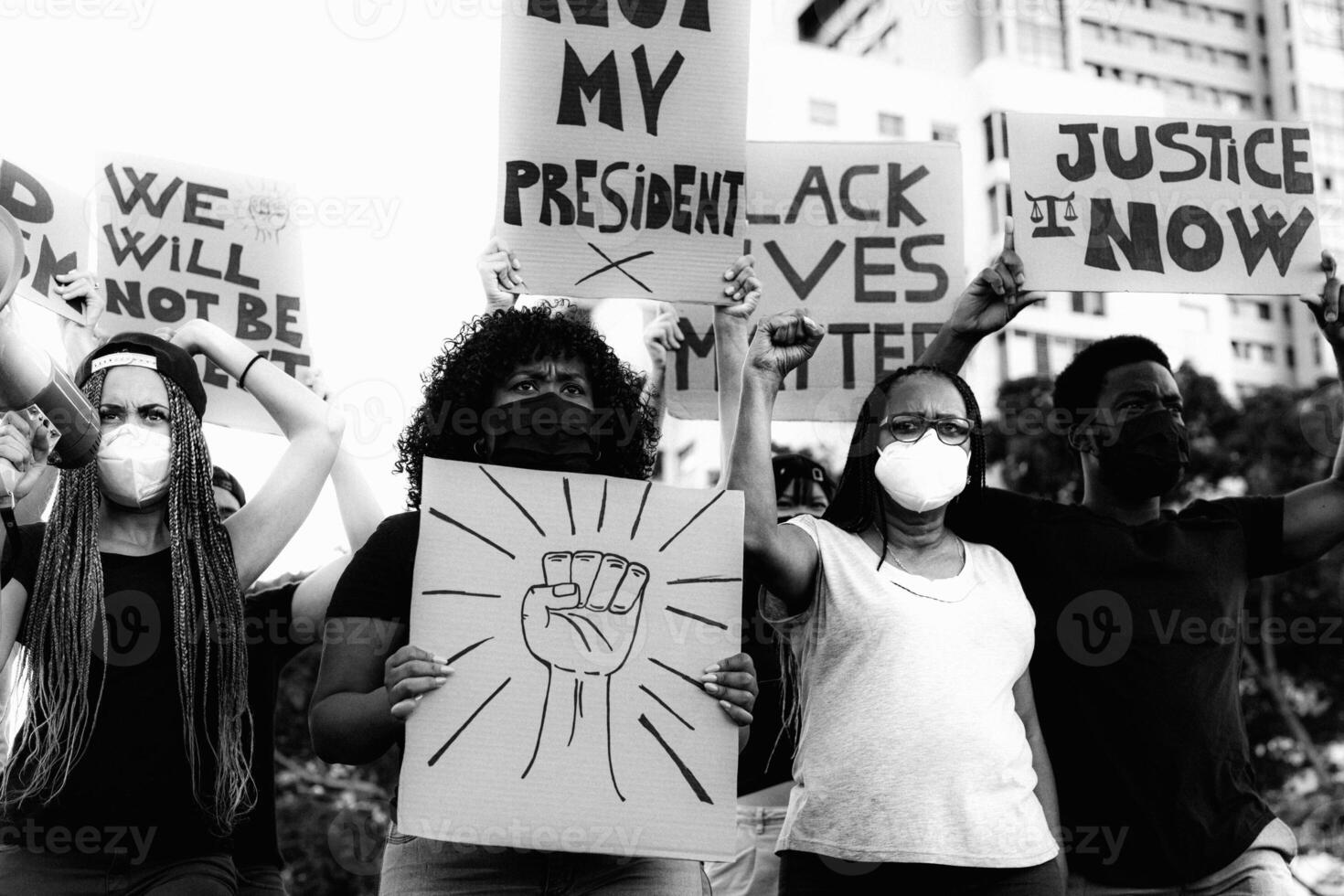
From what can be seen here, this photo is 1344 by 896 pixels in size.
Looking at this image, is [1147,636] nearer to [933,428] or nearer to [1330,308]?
[933,428]

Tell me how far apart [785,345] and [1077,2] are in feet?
181

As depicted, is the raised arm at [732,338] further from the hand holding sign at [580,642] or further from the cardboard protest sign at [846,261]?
the cardboard protest sign at [846,261]

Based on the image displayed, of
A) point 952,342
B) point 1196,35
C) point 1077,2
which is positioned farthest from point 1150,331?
point 952,342

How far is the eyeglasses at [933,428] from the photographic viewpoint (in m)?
3.43

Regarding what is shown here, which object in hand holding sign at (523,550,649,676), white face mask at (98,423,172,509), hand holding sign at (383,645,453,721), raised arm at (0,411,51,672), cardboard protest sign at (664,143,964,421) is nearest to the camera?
hand holding sign at (383,645,453,721)

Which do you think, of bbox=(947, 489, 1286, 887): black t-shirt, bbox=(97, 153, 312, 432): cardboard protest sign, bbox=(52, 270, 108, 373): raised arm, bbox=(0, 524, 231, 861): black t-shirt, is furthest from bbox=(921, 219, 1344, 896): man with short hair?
bbox=(52, 270, 108, 373): raised arm

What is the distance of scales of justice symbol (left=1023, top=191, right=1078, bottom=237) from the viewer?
4.30 m

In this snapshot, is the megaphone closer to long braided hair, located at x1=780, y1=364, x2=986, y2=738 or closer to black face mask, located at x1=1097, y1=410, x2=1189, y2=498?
long braided hair, located at x1=780, y1=364, x2=986, y2=738

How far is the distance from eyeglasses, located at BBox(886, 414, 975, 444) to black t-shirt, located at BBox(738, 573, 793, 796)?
0.66 metres

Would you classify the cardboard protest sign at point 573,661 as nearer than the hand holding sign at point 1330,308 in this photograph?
Yes

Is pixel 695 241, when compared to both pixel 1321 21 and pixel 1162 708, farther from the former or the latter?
pixel 1321 21

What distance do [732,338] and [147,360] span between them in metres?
1.39

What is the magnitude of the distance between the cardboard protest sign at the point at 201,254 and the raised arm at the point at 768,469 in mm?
2157

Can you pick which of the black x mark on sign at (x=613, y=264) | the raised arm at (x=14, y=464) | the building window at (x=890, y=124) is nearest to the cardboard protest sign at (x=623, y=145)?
the black x mark on sign at (x=613, y=264)
